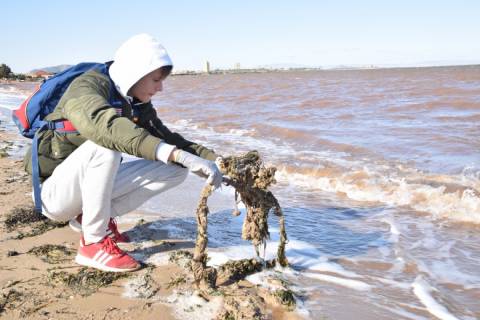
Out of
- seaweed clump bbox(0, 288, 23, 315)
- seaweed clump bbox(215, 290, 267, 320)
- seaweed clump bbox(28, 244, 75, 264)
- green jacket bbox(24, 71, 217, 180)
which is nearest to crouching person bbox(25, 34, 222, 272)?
green jacket bbox(24, 71, 217, 180)

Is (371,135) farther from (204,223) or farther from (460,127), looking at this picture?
(204,223)

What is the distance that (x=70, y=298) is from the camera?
2439 millimetres

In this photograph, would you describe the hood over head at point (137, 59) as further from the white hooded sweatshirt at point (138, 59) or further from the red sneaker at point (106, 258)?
the red sneaker at point (106, 258)

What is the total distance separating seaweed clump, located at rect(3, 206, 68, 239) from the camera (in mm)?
3463

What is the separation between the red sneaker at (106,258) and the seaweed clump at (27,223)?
813mm

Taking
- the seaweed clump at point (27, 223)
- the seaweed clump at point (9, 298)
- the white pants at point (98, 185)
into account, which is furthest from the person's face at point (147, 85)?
the seaweed clump at point (27, 223)

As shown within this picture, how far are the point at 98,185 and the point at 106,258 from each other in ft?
1.53

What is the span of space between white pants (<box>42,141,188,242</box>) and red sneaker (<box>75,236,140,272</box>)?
57mm

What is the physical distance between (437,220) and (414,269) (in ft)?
4.47

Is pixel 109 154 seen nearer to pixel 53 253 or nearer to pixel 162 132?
pixel 162 132

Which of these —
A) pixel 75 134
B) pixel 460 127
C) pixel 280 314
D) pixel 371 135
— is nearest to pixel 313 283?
pixel 280 314

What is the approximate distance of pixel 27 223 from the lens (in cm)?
365

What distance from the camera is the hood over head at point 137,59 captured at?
254 cm

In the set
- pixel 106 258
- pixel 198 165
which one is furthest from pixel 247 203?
pixel 106 258
